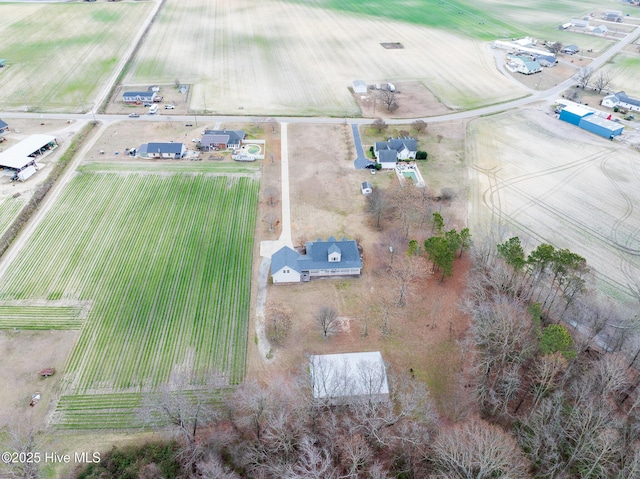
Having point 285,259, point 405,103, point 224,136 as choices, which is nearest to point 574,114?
point 405,103

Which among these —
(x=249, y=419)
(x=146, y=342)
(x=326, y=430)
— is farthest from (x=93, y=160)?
(x=326, y=430)

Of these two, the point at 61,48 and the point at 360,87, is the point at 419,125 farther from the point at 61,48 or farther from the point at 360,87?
the point at 61,48

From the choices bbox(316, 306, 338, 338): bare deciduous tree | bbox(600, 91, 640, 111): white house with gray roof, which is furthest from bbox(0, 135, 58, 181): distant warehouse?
bbox(600, 91, 640, 111): white house with gray roof

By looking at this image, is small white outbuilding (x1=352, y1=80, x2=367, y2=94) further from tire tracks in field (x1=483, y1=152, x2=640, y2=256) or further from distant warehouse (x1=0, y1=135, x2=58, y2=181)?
distant warehouse (x1=0, y1=135, x2=58, y2=181)

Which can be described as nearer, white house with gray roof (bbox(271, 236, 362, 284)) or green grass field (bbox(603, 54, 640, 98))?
white house with gray roof (bbox(271, 236, 362, 284))

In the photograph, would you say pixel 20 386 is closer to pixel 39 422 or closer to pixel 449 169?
pixel 39 422

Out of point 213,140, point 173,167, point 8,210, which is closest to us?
point 8,210
